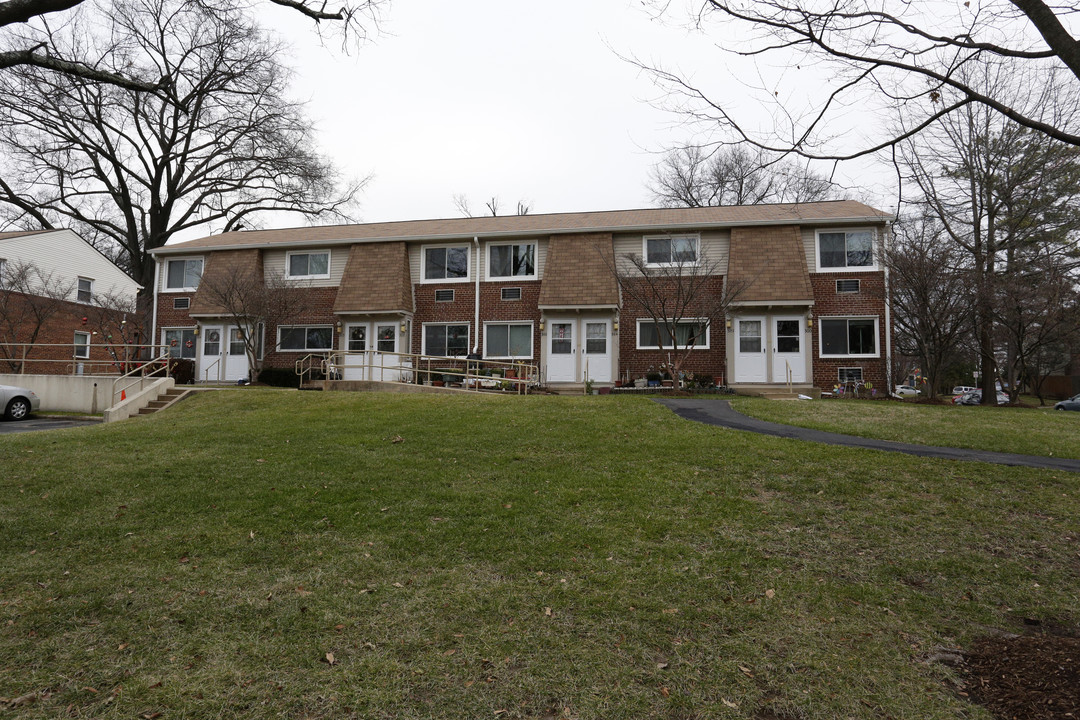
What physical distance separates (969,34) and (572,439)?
6.41 m

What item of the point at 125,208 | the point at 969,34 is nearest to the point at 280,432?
the point at 969,34

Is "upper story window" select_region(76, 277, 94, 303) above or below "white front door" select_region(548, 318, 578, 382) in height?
above

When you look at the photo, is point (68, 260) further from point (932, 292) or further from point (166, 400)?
point (932, 292)

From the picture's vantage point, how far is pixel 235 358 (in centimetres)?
2166

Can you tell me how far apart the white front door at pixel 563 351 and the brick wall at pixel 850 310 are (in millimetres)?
7551

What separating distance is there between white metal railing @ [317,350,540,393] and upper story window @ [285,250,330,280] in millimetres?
3477

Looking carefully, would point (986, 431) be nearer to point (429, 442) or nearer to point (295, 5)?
point (429, 442)

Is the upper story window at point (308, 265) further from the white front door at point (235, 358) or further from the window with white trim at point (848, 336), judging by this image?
the window with white trim at point (848, 336)

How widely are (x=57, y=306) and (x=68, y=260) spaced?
3988 mm

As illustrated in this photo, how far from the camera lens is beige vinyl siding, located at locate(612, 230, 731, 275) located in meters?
19.1

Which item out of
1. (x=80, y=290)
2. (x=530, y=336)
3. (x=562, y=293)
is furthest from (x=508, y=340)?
(x=80, y=290)

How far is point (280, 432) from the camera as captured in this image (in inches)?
387

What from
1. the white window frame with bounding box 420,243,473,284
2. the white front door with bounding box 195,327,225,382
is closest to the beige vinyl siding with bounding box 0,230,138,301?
the white front door with bounding box 195,327,225,382

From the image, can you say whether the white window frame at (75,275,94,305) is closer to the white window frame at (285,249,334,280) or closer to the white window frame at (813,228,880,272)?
the white window frame at (285,249,334,280)
